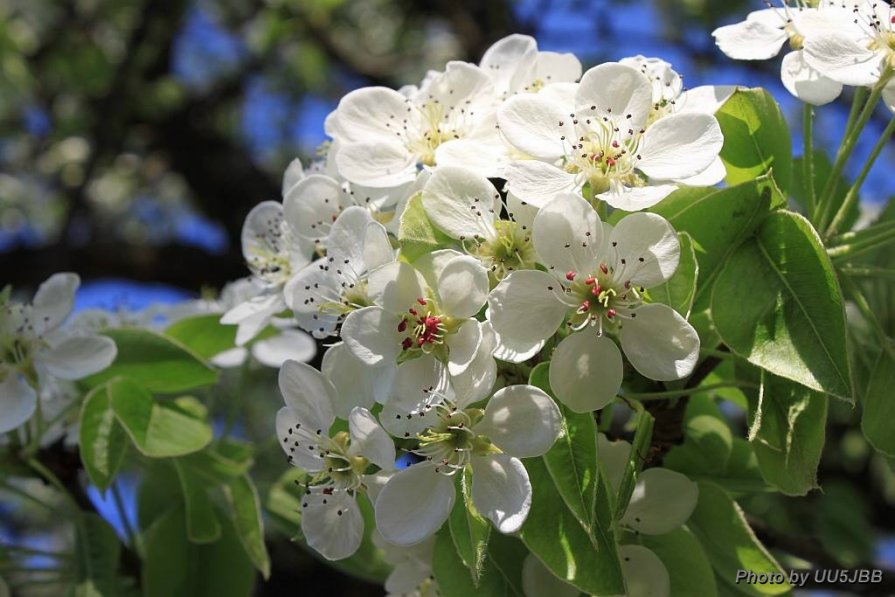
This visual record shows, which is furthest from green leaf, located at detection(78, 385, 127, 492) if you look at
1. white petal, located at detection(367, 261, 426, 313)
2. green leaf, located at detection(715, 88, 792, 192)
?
green leaf, located at detection(715, 88, 792, 192)

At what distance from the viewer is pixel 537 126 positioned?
128 centimetres

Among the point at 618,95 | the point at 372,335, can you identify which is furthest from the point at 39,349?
the point at 618,95

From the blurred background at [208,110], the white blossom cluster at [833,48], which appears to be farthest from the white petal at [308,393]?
the blurred background at [208,110]

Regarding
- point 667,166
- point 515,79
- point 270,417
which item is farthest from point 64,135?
point 667,166

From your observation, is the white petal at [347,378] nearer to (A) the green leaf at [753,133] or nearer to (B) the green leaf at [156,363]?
(B) the green leaf at [156,363]

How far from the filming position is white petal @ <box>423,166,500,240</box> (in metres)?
1.22

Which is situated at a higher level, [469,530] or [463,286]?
[463,286]

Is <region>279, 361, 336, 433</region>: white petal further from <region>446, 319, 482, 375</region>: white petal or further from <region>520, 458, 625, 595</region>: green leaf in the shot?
<region>520, 458, 625, 595</region>: green leaf

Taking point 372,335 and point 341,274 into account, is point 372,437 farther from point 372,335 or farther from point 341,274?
point 341,274

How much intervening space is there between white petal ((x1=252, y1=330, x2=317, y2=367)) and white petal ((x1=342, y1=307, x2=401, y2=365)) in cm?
77

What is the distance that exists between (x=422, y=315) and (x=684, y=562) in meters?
0.54

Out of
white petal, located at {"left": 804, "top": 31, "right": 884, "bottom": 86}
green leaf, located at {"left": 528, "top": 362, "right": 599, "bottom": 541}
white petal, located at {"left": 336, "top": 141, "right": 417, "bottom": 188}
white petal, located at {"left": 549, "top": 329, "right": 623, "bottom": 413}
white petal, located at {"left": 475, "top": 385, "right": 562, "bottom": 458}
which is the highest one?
white petal, located at {"left": 804, "top": 31, "right": 884, "bottom": 86}

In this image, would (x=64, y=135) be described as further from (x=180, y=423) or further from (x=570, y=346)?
(x=570, y=346)

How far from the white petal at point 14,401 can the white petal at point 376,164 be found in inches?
25.0
